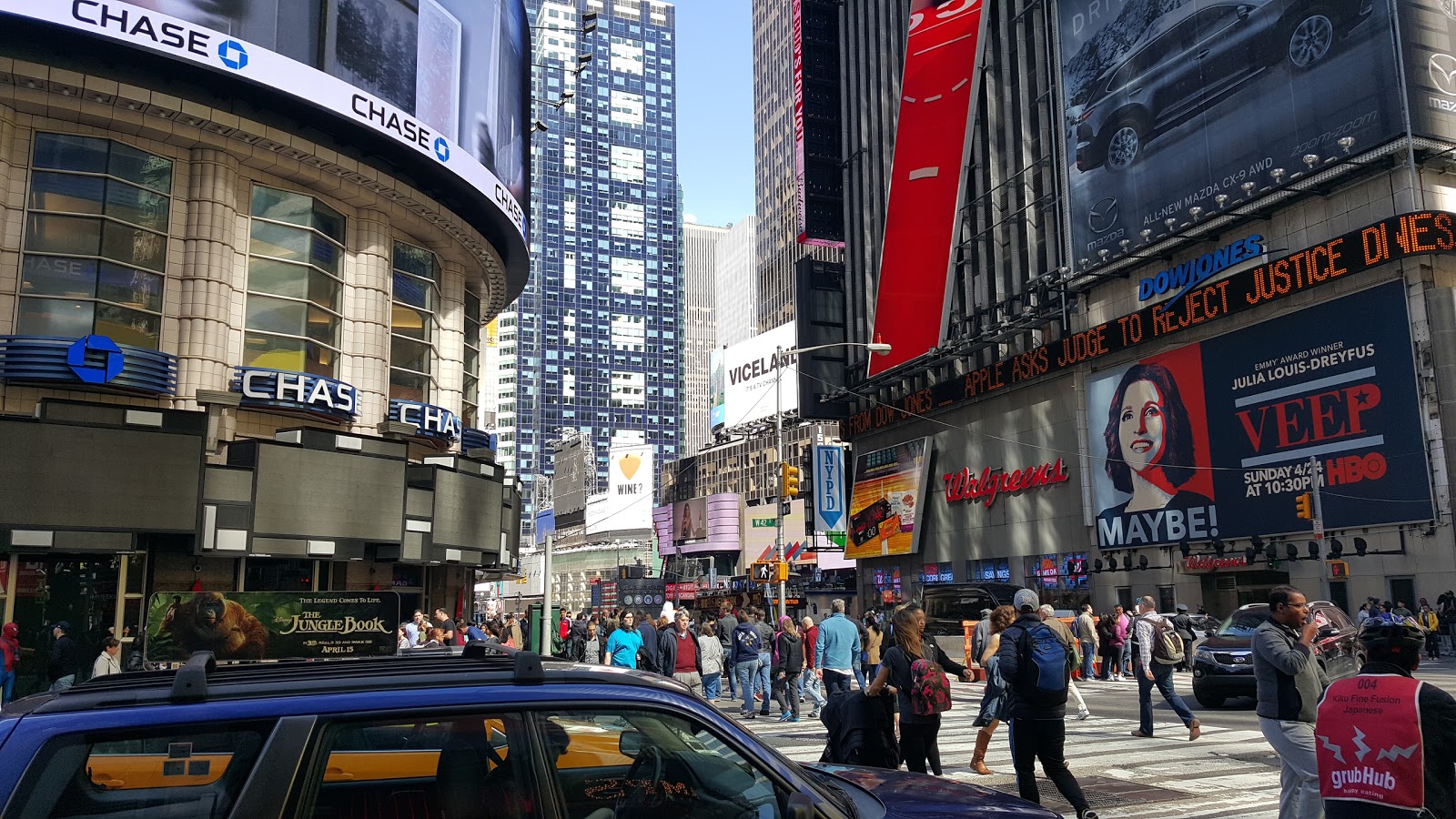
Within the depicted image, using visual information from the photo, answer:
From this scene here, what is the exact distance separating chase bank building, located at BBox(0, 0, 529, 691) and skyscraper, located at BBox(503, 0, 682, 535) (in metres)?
157

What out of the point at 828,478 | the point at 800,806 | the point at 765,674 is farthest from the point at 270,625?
the point at 828,478

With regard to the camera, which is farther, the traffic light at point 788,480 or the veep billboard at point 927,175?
the veep billboard at point 927,175

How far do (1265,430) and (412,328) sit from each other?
26451 millimetres

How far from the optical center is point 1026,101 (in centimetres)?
4631

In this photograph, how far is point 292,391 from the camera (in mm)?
24578

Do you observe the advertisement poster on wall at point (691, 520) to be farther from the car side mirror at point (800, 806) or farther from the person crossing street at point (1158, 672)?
the car side mirror at point (800, 806)

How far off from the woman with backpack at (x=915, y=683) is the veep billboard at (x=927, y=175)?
43.4m

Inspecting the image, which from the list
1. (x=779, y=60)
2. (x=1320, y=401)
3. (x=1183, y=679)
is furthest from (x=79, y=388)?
(x=779, y=60)

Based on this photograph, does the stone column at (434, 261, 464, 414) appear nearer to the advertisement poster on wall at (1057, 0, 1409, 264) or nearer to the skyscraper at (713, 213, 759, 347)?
the advertisement poster on wall at (1057, 0, 1409, 264)

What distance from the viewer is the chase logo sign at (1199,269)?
34.3 metres

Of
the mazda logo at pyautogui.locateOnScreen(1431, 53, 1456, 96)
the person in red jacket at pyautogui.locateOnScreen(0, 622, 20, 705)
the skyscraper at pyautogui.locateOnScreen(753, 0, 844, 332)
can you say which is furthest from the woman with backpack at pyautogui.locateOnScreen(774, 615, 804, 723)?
the skyscraper at pyautogui.locateOnScreen(753, 0, 844, 332)

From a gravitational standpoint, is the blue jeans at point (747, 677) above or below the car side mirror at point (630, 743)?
below

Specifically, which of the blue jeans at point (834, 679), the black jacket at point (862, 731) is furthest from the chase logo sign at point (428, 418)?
the black jacket at point (862, 731)

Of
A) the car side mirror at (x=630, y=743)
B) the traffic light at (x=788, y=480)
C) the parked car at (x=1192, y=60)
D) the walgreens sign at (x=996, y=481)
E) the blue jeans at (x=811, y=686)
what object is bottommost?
the blue jeans at (x=811, y=686)
